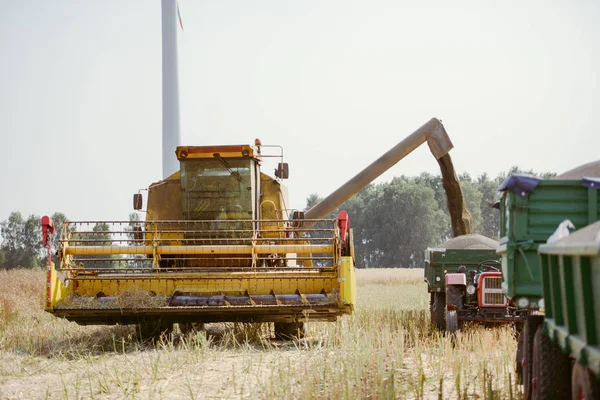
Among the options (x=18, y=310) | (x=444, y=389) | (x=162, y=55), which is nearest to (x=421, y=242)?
(x=162, y=55)

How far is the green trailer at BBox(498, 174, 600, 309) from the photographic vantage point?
6082mm

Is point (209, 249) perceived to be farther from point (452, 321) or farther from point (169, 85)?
point (169, 85)

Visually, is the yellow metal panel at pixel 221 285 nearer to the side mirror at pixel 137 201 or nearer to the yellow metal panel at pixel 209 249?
the yellow metal panel at pixel 209 249

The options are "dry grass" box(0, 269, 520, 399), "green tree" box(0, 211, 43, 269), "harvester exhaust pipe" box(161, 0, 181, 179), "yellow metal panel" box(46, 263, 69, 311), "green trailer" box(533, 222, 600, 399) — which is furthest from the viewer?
"green tree" box(0, 211, 43, 269)

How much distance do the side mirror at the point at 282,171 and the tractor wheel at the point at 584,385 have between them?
24.4ft

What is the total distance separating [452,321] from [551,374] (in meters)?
5.40

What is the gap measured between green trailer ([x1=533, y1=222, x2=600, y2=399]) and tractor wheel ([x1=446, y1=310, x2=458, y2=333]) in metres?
4.70

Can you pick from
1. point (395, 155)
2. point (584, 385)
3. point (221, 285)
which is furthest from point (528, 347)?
point (395, 155)

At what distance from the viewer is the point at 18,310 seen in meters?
15.3

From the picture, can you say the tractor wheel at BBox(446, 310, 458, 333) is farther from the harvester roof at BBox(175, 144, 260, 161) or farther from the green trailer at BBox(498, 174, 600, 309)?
the green trailer at BBox(498, 174, 600, 309)

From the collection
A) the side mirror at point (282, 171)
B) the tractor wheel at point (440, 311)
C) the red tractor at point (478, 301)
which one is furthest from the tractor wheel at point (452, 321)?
the side mirror at point (282, 171)

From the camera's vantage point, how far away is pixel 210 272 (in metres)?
10.4

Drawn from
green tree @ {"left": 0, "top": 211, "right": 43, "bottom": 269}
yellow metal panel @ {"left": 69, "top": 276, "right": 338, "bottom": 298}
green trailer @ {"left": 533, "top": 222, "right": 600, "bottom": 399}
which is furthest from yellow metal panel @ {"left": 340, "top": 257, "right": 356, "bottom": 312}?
green tree @ {"left": 0, "top": 211, "right": 43, "bottom": 269}

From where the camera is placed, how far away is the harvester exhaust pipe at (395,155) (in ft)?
52.4
